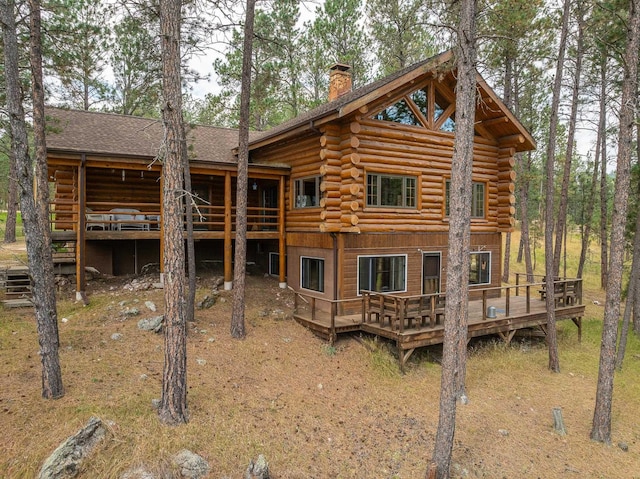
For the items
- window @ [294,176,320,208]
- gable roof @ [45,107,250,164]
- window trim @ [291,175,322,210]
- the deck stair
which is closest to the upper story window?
window trim @ [291,175,322,210]

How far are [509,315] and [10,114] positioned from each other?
13.0m

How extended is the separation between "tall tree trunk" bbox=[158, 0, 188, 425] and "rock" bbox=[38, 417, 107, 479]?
100cm

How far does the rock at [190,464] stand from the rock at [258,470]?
62 cm

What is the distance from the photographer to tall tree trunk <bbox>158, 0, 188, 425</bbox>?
667 centimetres

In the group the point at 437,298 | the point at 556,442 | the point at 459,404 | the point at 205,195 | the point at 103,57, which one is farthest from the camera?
the point at 103,57

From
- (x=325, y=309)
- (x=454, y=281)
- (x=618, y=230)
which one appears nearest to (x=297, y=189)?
(x=325, y=309)

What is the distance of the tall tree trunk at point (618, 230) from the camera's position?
7.82 m

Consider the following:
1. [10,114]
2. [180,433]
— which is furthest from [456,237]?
[10,114]

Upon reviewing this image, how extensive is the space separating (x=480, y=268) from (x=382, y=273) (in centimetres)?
456

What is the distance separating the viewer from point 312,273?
44.6 ft

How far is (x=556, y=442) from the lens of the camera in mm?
7988

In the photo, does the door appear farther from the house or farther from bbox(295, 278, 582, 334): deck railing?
bbox(295, 278, 582, 334): deck railing

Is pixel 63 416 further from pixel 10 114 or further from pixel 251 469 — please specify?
pixel 10 114

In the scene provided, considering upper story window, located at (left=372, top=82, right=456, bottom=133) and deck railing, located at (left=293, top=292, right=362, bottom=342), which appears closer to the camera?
deck railing, located at (left=293, top=292, right=362, bottom=342)
